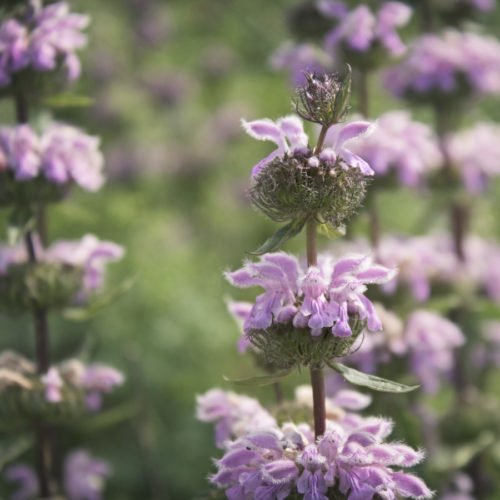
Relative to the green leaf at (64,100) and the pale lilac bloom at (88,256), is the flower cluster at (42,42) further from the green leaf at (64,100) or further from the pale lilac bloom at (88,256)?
the pale lilac bloom at (88,256)

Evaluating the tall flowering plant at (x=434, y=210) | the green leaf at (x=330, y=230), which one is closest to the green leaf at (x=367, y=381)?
the green leaf at (x=330, y=230)

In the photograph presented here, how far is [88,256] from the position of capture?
3.99 m

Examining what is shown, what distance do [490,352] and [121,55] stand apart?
652 cm

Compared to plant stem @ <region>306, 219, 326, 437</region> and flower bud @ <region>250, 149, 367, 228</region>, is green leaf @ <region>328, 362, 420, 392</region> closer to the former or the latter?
plant stem @ <region>306, 219, 326, 437</region>

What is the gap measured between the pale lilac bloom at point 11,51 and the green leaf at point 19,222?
0.50m

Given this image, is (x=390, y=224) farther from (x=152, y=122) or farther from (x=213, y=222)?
(x=152, y=122)

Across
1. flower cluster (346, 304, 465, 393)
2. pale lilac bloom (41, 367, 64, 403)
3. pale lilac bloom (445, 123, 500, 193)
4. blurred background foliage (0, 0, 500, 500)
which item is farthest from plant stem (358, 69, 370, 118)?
pale lilac bloom (41, 367, 64, 403)

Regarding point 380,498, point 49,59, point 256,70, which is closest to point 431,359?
point 380,498

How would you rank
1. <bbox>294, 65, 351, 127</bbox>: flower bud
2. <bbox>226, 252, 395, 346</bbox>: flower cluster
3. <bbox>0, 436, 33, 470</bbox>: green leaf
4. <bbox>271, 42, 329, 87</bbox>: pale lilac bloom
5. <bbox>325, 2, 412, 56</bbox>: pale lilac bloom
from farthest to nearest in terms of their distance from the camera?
1. <bbox>271, 42, 329, 87</bbox>: pale lilac bloom
2. <bbox>325, 2, 412, 56</bbox>: pale lilac bloom
3. <bbox>0, 436, 33, 470</bbox>: green leaf
4. <bbox>226, 252, 395, 346</bbox>: flower cluster
5. <bbox>294, 65, 351, 127</bbox>: flower bud

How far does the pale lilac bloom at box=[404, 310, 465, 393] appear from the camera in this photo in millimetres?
4133

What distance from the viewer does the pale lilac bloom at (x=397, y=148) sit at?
424cm

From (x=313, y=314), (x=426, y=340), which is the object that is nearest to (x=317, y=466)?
(x=313, y=314)

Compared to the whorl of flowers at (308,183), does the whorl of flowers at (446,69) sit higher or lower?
higher

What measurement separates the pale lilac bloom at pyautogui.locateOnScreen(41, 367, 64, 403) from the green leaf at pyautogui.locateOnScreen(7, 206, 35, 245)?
1.87ft
